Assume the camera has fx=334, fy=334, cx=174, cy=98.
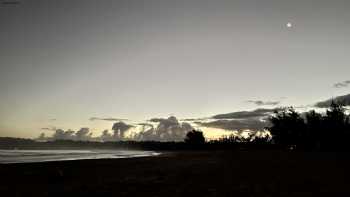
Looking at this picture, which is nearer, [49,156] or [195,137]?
[49,156]

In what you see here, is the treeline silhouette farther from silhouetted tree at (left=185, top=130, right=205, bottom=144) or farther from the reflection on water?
silhouetted tree at (left=185, top=130, right=205, bottom=144)

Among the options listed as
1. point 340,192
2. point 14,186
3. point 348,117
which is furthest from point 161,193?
point 348,117

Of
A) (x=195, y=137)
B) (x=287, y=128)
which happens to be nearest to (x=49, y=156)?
(x=287, y=128)

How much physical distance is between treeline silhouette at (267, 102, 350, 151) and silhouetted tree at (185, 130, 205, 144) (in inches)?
2419

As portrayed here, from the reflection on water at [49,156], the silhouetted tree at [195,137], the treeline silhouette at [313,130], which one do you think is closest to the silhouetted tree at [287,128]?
the treeline silhouette at [313,130]

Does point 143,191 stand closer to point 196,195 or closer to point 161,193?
point 161,193

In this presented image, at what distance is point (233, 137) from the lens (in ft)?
481

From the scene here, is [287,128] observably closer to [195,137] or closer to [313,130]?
[313,130]

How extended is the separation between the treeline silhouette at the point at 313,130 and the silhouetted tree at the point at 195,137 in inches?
2419

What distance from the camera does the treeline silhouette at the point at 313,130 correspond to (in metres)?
67.2

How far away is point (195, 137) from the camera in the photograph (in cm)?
15000

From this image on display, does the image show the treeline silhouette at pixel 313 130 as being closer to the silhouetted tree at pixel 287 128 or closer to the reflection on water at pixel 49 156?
the silhouetted tree at pixel 287 128

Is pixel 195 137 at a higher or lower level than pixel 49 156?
higher

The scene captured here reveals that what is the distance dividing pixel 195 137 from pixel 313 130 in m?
80.5
